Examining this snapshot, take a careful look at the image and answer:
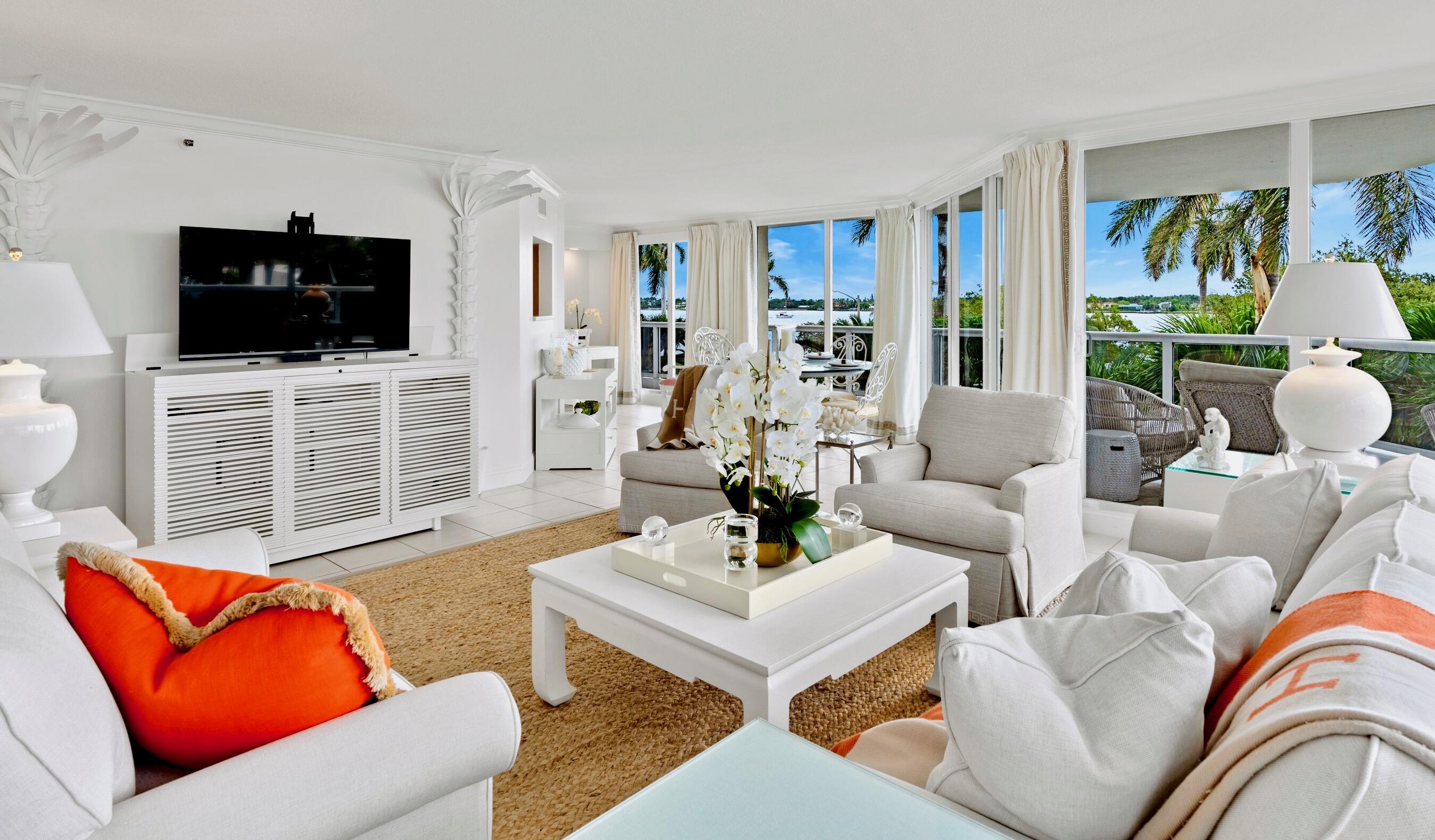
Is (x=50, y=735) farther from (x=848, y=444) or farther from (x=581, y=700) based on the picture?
(x=848, y=444)

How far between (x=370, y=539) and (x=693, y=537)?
247cm

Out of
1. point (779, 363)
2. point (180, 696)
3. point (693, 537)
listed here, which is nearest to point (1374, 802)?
point (180, 696)

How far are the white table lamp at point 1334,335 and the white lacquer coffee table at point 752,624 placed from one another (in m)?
1.63

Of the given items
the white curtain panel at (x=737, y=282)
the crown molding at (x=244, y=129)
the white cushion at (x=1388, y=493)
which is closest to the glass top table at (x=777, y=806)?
the white cushion at (x=1388, y=493)

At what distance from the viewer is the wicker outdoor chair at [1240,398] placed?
3.92 meters

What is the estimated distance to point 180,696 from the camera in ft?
3.64

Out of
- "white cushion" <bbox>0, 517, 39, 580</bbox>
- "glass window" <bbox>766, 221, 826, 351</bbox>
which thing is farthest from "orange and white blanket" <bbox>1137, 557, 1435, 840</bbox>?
"glass window" <bbox>766, 221, 826, 351</bbox>

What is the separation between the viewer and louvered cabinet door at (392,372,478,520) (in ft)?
14.2

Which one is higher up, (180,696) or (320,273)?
(320,273)

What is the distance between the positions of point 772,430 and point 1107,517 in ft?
10.4

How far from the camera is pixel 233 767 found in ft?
3.45

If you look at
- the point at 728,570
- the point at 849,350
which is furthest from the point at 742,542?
the point at 849,350

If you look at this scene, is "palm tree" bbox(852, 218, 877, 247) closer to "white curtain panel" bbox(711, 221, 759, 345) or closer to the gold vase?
"white curtain panel" bbox(711, 221, 759, 345)

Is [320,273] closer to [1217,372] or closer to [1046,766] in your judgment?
[1046,766]
